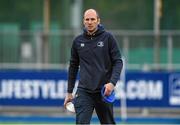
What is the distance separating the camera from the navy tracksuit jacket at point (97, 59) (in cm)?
966

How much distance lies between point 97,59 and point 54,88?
889 centimetres

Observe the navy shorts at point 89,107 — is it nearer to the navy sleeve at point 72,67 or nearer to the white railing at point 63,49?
the navy sleeve at point 72,67

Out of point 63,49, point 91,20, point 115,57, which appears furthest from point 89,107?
point 63,49

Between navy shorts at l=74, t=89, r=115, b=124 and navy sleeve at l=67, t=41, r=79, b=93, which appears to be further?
navy sleeve at l=67, t=41, r=79, b=93

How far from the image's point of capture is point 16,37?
2231 cm

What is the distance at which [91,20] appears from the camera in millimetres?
9578

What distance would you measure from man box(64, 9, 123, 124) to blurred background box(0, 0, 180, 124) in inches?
298

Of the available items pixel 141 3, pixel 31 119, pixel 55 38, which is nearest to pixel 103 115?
pixel 31 119

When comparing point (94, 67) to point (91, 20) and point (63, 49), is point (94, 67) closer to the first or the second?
point (91, 20)

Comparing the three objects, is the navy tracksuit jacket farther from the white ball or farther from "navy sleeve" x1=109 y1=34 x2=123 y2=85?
the white ball

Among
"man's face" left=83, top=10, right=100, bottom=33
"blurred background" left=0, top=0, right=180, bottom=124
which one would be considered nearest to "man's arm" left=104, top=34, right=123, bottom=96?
"man's face" left=83, top=10, right=100, bottom=33

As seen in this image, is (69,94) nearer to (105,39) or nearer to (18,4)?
(105,39)

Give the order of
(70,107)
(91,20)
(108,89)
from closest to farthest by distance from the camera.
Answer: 1. (108,89)
2. (91,20)
3. (70,107)

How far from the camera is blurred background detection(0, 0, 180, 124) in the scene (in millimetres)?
18125
